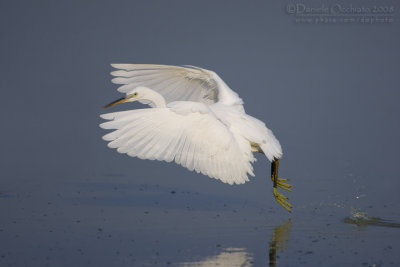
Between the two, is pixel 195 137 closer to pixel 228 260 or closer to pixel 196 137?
pixel 196 137

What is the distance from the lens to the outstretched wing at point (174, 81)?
28.2 ft

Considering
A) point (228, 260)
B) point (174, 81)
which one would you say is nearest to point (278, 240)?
point (228, 260)

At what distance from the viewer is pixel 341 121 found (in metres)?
13.9

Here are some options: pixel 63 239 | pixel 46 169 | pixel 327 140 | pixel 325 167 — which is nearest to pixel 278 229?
pixel 63 239

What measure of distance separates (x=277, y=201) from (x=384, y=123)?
6287 millimetres

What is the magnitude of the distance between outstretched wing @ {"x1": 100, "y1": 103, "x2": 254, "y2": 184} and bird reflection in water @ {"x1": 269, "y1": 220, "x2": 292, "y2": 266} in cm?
68

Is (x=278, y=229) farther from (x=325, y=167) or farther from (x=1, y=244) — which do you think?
(x=325, y=167)

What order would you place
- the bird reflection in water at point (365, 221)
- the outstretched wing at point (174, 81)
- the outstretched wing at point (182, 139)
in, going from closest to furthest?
the outstretched wing at point (182, 139)
the bird reflection in water at point (365, 221)
the outstretched wing at point (174, 81)

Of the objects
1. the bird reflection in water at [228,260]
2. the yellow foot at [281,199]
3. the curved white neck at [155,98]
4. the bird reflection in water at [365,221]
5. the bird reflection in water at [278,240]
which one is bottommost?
the bird reflection in water at [228,260]

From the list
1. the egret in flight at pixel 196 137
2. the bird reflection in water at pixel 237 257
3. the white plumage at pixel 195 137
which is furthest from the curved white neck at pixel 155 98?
the bird reflection in water at pixel 237 257

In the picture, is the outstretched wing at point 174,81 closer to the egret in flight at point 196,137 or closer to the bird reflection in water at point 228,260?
the egret in flight at point 196,137

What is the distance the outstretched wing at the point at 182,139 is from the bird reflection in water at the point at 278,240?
684 millimetres

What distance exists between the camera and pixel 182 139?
6.54 meters

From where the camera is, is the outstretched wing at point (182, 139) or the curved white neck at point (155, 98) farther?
the curved white neck at point (155, 98)
